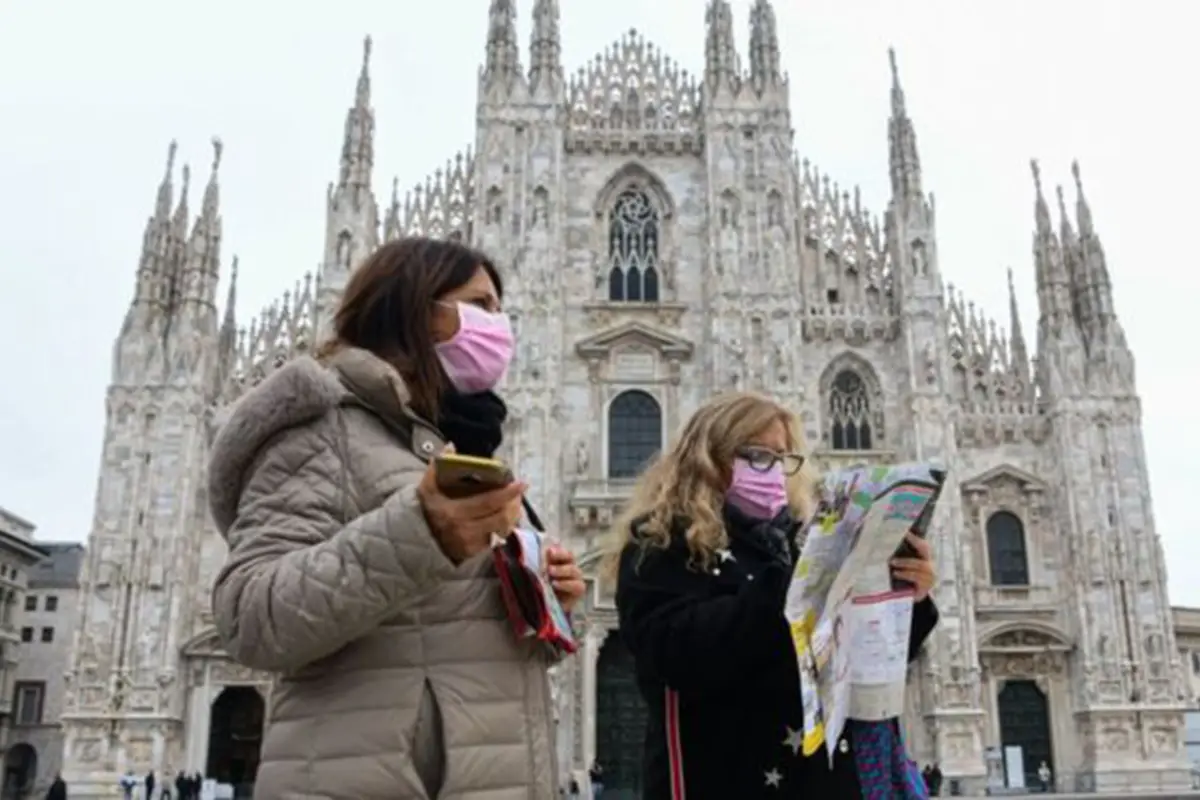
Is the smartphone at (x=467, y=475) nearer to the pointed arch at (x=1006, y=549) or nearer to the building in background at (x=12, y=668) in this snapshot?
the pointed arch at (x=1006, y=549)

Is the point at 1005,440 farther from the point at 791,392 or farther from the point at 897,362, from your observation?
the point at 791,392

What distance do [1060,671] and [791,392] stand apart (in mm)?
8562

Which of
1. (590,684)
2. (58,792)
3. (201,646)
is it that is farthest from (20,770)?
(590,684)

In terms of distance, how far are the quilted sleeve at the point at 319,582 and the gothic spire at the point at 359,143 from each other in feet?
84.4

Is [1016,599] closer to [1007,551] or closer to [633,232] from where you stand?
[1007,551]

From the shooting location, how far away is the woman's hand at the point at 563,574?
2730 mm

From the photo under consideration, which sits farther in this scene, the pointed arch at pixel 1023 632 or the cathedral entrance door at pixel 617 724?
the pointed arch at pixel 1023 632

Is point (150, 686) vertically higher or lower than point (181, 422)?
lower

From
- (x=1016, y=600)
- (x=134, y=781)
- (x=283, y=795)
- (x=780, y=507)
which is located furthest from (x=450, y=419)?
(x=1016, y=600)

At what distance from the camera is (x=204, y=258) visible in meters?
26.8

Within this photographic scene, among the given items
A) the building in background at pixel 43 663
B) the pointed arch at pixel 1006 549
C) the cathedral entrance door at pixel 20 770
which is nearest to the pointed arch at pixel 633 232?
the pointed arch at pixel 1006 549

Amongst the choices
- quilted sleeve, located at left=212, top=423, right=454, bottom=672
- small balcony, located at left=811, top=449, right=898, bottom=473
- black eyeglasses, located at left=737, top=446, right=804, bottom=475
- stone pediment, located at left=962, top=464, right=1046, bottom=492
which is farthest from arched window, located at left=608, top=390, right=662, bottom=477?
quilted sleeve, located at left=212, top=423, right=454, bottom=672

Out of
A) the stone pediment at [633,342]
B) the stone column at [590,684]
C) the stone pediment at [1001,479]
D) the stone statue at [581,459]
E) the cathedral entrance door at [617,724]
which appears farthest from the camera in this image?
the stone pediment at [633,342]

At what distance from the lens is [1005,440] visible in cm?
2609
